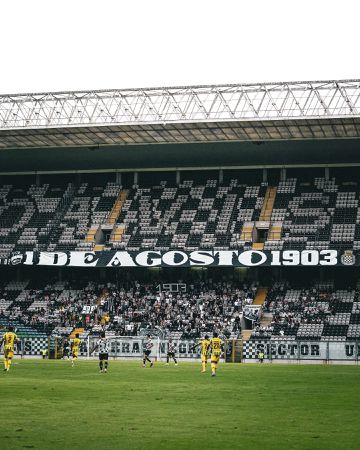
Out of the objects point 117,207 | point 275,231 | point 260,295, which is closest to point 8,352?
point 260,295

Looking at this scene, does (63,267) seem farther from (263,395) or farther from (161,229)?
(263,395)

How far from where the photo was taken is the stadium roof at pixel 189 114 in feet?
179

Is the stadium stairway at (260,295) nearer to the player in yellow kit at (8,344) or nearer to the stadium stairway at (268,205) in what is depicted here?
the stadium stairway at (268,205)

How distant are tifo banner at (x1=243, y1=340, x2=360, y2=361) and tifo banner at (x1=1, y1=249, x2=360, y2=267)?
11.8 m

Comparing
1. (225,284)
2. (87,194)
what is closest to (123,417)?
(225,284)

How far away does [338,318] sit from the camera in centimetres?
5591

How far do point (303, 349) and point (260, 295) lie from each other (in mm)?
14400

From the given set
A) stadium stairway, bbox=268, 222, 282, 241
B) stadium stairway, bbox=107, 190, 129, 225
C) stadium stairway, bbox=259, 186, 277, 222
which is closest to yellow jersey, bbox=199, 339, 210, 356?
stadium stairway, bbox=268, 222, 282, 241

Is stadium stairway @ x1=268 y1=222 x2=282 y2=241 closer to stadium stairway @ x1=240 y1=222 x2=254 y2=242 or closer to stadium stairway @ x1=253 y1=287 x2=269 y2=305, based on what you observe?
stadium stairway @ x1=240 y1=222 x2=254 y2=242

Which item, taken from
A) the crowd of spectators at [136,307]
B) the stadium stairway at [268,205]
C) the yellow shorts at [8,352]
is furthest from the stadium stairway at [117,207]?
the yellow shorts at [8,352]

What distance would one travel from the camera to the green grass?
535 inches

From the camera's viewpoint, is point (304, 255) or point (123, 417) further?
point (304, 255)

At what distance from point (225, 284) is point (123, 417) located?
46.3 m

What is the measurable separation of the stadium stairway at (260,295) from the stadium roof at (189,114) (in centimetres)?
1095
